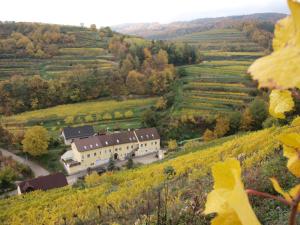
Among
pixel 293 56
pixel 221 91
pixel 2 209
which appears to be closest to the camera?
pixel 293 56

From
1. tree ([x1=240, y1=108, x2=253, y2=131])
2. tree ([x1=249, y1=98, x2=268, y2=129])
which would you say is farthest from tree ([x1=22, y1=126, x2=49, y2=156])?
tree ([x1=249, y1=98, x2=268, y2=129])

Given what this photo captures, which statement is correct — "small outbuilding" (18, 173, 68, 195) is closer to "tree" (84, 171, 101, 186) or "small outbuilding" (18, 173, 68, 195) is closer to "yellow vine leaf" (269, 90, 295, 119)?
"tree" (84, 171, 101, 186)

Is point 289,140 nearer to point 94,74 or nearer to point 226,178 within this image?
point 226,178

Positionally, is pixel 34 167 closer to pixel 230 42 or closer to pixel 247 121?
pixel 247 121

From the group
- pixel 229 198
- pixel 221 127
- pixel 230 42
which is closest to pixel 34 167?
pixel 221 127

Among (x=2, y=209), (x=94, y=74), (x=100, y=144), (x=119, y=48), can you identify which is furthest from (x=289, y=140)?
(x=119, y=48)

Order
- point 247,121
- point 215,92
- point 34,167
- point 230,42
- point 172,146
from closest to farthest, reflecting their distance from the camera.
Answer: point 34,167 → point 172,146 → point 247,121 → point 215,92 → point 230,42

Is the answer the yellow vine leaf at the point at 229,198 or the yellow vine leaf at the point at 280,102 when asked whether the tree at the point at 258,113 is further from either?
the yellow vine leaf at the point at 229,198
